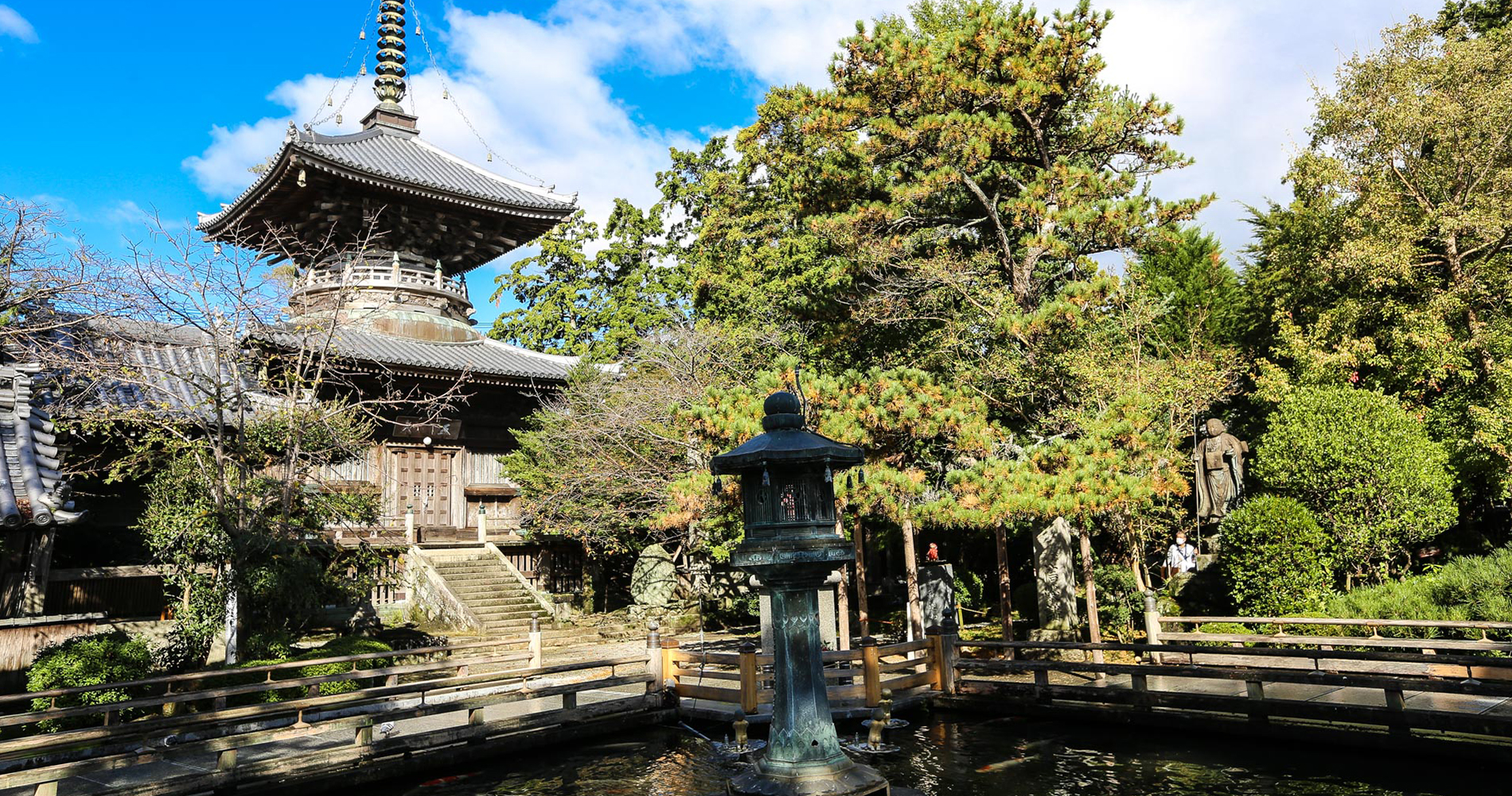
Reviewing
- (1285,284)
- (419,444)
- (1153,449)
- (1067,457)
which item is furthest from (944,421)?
(419,444)

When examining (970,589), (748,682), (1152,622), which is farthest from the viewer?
(970,589)

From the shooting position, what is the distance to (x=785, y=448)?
7.50 metres

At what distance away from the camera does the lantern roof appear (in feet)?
24.6

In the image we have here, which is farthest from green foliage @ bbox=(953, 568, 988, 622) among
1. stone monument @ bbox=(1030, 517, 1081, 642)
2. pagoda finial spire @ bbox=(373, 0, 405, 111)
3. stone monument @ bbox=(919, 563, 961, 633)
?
pagoda finial spire @ bbox=(373, 0, 405, 111)

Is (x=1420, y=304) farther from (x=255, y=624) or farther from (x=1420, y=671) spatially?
(x=255, y=624)

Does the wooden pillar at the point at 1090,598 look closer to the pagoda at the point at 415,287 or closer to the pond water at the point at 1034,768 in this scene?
the pond water at the point at 1034,768

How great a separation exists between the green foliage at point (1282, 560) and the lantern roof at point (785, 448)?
10.9 meters

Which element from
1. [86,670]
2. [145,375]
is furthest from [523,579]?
[86,670]

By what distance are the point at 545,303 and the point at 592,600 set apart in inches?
564

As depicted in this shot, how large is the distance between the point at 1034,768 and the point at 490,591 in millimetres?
14371

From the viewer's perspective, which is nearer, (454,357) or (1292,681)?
(1292,681)

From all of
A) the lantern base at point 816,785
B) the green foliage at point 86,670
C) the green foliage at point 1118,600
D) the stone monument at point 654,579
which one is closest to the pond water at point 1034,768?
the lantern base at point 816,785

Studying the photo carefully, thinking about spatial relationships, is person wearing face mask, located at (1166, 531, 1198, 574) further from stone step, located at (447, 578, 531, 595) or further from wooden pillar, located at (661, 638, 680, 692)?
stone step, located at (447, 578, 531, 595)

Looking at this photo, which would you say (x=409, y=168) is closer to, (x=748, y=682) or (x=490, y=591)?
(x=490, y=591)
